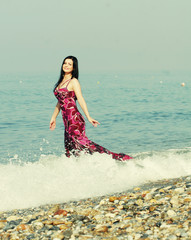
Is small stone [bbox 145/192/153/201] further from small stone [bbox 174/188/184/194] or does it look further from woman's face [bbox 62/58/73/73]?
woman's face [bbox 62/58/73/73]

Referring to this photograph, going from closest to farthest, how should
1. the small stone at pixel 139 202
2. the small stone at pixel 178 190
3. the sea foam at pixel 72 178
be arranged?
the small stone at pixel 139 202
the small stone at pixel 178 190
the sea foam at pixel 72 178

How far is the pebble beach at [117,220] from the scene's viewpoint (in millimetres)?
4434

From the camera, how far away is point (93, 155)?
7590 millimetres

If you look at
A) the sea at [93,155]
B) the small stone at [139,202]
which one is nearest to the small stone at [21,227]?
the small stone at [139,202]

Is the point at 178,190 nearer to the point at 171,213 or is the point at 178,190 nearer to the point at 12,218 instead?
the point at 171,213

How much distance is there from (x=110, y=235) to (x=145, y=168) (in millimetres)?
4235

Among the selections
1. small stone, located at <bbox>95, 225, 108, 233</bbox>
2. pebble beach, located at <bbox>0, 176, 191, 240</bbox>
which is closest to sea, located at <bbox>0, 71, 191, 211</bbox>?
pebble beach, located at <bbox>0, 176, 191, 240</bbox>

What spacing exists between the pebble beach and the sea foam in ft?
3.61

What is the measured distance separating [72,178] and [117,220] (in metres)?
2.99

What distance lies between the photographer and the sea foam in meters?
7.09

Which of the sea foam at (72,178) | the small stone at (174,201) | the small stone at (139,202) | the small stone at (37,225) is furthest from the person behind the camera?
the sea foam at (72,178)

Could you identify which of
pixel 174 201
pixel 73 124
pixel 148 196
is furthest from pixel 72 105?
pixel 174 201

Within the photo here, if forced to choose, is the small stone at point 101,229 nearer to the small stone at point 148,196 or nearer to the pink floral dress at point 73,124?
the small stone at point 148,196

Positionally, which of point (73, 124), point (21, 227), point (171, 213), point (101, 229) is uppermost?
point (73, 124)
